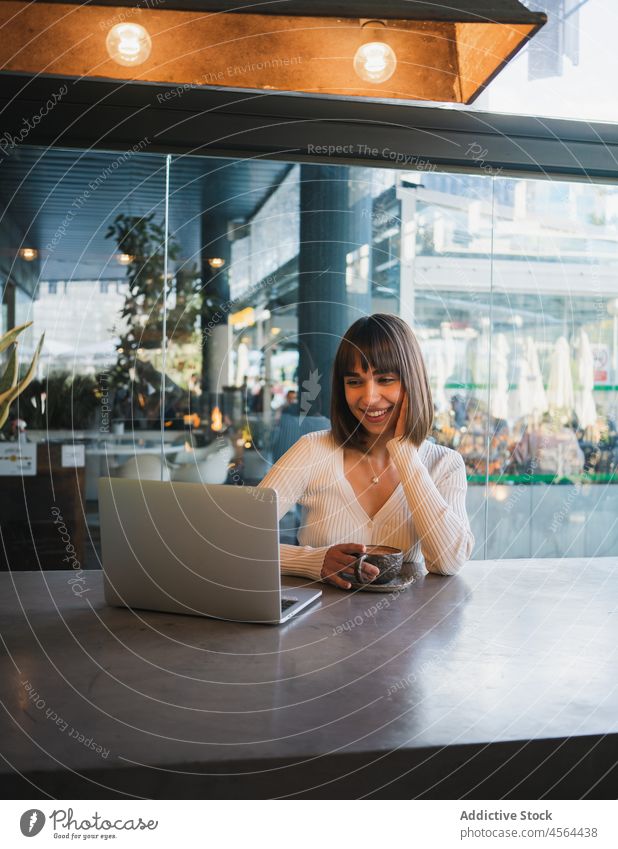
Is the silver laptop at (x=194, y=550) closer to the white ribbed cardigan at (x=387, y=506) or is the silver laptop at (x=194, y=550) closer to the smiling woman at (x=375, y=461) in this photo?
the white ribbed cardigan at (x=387, y=506)

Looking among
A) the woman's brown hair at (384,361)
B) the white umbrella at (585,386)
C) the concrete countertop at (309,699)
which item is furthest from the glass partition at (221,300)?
the concrete countertop at (309,699)

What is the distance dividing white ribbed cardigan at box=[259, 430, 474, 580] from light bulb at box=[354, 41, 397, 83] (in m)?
0.87

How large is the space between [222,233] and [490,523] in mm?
2036

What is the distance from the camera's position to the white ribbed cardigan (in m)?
1.89

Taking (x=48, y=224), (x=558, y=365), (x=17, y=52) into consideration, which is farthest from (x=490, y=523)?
(x=17, y=52)

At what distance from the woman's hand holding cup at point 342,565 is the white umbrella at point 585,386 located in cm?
302

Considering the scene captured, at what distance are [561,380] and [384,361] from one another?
7.94ft

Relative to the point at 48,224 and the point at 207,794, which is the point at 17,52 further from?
the point at 48,224

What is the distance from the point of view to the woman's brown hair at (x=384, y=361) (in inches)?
88.4

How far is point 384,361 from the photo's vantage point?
2250 millimetres

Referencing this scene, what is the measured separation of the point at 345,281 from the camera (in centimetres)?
404

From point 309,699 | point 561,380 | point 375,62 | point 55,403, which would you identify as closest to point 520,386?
point 561,380

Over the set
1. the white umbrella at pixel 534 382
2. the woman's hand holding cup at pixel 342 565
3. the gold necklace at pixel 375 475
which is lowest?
the woman's hand holding cup at pixel 342 565

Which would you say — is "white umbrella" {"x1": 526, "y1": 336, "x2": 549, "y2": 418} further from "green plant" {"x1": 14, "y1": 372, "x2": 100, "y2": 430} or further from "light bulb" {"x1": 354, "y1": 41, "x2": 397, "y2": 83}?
"light bulb" {"x1": 354, "y1": 41, "x2": 397, "y2": 83}
